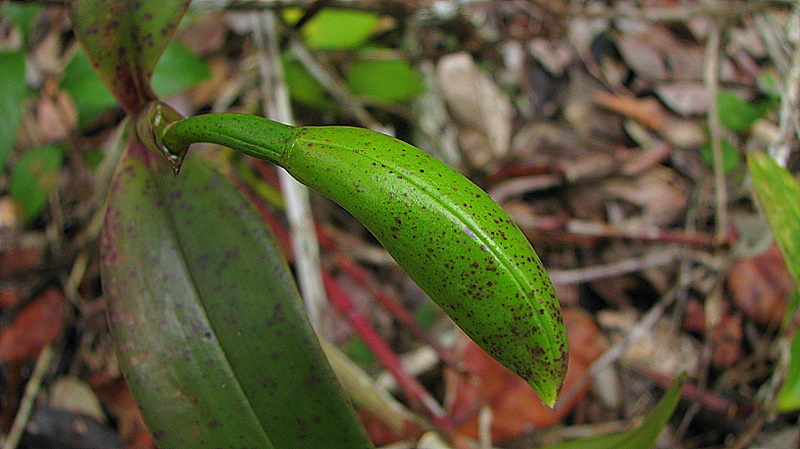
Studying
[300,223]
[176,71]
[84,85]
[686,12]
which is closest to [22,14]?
[84,85]

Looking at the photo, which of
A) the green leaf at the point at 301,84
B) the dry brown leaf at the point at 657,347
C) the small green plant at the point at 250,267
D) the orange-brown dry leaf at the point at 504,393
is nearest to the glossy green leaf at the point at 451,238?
the small green plant at the point at 250,267

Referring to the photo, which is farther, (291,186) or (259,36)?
(259,36)

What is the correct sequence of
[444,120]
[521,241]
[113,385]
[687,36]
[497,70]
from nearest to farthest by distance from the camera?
[521,241], [113,385], [444,120], [497,70], [687,36]

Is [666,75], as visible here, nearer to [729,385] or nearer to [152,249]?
[729,385]

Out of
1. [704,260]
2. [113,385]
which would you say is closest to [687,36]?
[704,260]

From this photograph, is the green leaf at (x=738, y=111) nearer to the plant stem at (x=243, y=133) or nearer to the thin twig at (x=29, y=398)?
the plant stem at (x=243, y=133)

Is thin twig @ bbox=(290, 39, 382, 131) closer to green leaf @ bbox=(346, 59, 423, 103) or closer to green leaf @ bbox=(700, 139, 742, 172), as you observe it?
green leaf @ bbox=(346, 59, 423, 103)

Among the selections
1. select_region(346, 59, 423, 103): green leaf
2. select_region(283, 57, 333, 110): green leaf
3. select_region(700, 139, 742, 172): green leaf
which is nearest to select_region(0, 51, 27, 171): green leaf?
select_region(283, 57, 333, 110): green leaf
